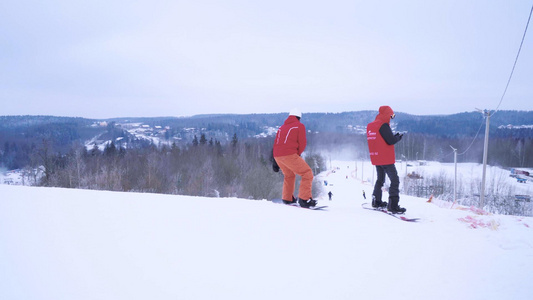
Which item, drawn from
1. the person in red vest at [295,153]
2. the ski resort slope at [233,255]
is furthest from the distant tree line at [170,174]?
the ski resort slope at [233,255]

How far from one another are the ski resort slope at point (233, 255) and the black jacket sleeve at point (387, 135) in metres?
1.56

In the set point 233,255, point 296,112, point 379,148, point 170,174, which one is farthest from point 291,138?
point 170,174

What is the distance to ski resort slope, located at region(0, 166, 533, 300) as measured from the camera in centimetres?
182

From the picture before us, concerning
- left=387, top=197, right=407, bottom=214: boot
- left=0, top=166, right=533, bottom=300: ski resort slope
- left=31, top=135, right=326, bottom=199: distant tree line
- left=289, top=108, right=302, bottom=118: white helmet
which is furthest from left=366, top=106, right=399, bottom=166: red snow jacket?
left=31, top=135, right=326, bottom=199: distant tree line

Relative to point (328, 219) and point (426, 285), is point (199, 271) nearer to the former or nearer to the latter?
point (426, 285)

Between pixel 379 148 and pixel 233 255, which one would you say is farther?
pixel 379 148

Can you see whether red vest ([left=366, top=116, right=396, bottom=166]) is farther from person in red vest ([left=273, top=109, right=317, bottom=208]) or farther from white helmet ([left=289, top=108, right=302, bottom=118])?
white helmet ([left=289, top=108, right=302, bottom=118])

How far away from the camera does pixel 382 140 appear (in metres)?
4.55

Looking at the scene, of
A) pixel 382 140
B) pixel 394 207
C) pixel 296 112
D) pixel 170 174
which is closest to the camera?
pixel 394 207

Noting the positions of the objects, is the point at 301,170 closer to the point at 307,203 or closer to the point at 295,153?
the point at 295,153

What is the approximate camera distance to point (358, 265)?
7.38 feet

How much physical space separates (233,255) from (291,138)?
2.64 m

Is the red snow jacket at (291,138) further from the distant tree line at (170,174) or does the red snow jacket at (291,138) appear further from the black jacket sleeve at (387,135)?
the distant tree line at (170,174)

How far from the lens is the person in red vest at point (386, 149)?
4434 mm
